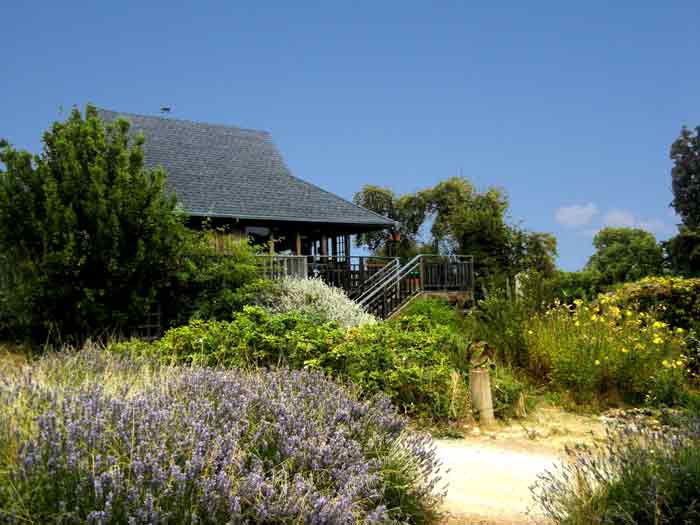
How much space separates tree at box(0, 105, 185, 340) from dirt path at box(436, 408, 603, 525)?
7.99m

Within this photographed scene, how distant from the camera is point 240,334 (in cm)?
793

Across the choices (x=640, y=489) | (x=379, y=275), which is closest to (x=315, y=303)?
(x=379, y=275)

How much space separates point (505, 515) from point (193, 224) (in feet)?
53.2

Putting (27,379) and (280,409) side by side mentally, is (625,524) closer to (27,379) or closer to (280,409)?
(280,409)

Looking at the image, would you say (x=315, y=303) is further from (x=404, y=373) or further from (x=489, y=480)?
(x=489, y=480)

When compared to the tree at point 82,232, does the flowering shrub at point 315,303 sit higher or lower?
lower

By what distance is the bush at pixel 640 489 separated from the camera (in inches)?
129

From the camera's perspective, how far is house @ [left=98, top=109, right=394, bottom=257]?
64.5ft

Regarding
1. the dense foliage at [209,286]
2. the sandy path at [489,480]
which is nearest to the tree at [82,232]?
the dense foliage at [209,286]

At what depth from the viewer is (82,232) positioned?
1191 cm

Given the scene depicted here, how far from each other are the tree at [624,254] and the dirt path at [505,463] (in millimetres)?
32323

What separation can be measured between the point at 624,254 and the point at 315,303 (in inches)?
1589

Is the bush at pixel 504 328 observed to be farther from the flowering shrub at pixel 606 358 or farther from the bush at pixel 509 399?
the bush at pixel 509 399

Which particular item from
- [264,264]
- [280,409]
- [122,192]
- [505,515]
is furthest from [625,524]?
[264,264]
